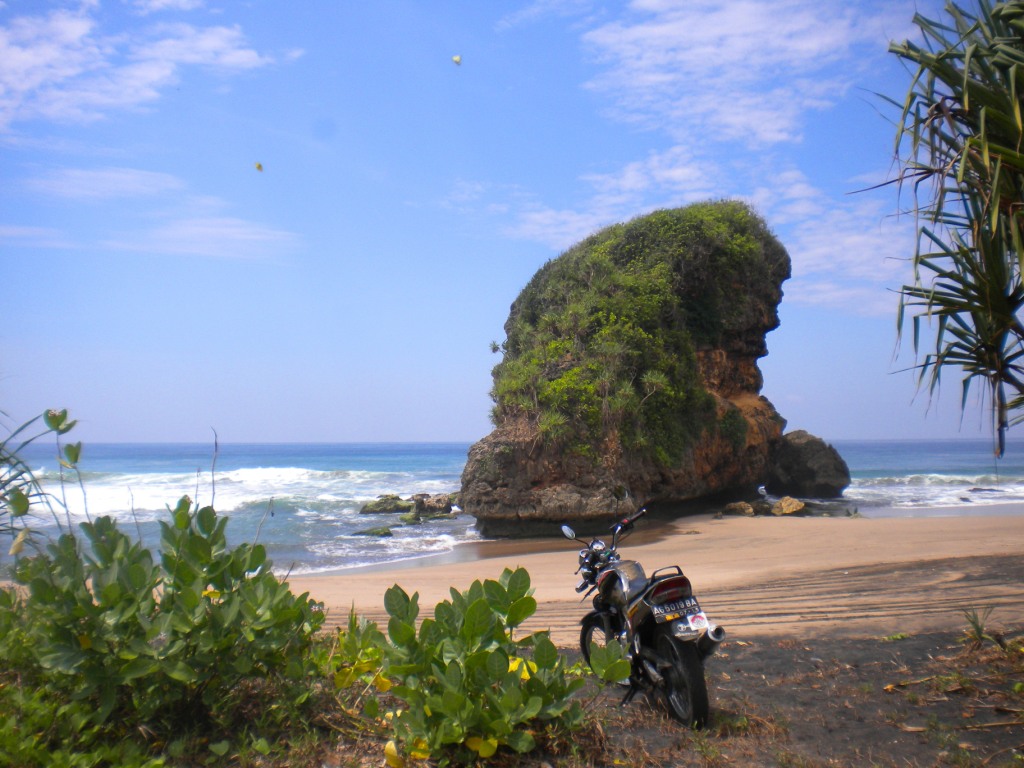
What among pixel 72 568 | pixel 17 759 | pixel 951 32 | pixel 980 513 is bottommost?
pixel 980 513

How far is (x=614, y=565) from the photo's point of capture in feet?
16.4

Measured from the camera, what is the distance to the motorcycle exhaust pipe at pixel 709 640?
4.06m

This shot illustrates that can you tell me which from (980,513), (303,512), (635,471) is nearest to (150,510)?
(303,512)

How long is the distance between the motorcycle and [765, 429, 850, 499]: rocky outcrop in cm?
2156

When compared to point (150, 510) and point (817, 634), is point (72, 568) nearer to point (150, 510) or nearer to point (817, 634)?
point (817, 634)

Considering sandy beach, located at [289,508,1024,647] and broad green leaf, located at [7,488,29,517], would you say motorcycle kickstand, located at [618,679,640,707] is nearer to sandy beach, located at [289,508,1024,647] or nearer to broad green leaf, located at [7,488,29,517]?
sandy beach, located at [289,508,1024,647]

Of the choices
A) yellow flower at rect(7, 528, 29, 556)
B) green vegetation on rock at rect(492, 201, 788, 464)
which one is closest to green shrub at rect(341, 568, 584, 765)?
yellow flower at rect(7, 528, 29, 556)

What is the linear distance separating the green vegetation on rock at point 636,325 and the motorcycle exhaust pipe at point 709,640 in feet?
40.6

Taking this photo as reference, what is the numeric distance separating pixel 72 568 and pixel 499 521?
13972 mm

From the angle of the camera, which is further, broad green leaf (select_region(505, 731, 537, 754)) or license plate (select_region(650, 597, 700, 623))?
license plate (select_region(650, 597, 700, 623))

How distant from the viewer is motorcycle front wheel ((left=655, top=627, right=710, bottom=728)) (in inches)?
157

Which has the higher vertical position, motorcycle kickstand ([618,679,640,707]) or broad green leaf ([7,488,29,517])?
broad green leaf ([7,488,29,517])

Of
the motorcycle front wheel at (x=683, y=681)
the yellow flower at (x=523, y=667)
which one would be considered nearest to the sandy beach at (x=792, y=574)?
the yellow flower at (x=523, y=667)

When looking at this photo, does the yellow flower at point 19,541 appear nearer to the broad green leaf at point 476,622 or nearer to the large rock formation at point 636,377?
the broad green leaf at point 476,622
